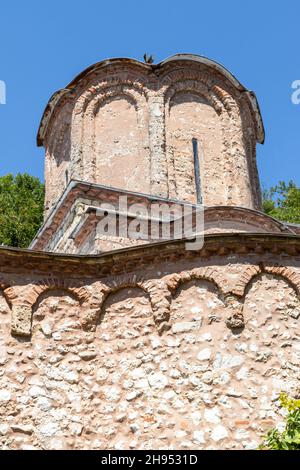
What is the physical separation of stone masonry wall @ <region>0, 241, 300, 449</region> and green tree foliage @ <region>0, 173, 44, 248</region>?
49.6ft

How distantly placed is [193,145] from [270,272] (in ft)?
19.0

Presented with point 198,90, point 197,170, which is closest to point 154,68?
point 198,90

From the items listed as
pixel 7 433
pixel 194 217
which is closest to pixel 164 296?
pixel 7 433

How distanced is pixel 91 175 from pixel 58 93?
7.28ft

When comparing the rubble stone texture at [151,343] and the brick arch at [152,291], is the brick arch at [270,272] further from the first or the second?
the brick arch at [152,291]

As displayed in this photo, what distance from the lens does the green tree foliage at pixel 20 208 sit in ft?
75.0

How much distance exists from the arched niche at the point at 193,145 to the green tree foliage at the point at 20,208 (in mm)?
10561

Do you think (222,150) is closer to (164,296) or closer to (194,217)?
(194,217)

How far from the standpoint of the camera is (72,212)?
1204 centimetres

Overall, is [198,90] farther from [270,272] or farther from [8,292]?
[8,292]

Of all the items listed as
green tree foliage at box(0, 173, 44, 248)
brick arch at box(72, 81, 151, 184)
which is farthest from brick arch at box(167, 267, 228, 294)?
green tree foliage at box(0, 173, 44, 248)

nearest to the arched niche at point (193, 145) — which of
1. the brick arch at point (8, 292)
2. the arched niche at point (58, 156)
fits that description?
the arched niche at point (58, 156)

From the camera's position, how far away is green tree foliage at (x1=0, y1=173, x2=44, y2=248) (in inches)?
901

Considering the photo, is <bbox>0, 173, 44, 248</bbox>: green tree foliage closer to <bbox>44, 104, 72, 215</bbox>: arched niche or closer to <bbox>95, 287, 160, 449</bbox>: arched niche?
<bbox>44, 104, 72, 215</bbox>: arched niche
